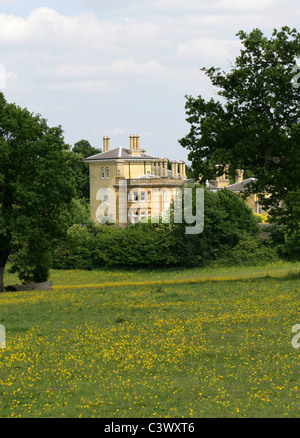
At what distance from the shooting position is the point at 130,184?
123 meters

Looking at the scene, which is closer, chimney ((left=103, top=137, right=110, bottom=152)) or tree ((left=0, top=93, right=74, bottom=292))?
tree ((left=0, top=93, right=74, bottom=292))

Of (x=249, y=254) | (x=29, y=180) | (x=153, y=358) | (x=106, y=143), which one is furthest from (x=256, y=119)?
(x=106, y=143)

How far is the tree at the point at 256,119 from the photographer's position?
4044cm

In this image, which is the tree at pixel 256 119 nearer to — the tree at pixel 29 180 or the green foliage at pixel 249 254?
the tree at pixel 29 180

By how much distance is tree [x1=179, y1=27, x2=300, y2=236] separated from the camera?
40.4 m

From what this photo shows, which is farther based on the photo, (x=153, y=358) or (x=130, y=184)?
(x=130, y=184)

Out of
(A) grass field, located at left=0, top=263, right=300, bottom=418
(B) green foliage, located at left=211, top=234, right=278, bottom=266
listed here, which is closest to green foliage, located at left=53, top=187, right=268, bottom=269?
(B) green foliage, located at left=211, top=234, right=278, bottom=266

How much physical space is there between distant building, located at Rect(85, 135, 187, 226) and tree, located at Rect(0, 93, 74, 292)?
6494 cm

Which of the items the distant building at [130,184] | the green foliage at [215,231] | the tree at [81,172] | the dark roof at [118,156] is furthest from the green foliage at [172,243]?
the tree at [81,172]

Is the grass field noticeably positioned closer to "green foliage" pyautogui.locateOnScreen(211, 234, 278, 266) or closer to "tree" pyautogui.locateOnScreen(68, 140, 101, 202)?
"green foliage" pyautogui.locateOnScreen(211, 234, 278, 266)

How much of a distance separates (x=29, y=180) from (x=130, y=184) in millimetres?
75919

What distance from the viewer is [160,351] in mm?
19672

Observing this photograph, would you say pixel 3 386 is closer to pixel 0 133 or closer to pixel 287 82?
pixel 287 82

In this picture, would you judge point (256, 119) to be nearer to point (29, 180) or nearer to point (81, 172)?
point (29, 180)
